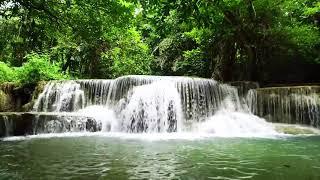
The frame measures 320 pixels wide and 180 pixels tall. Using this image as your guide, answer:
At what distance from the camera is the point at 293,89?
46.1ft

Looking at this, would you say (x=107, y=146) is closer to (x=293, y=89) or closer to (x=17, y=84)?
(x=293, y=89)

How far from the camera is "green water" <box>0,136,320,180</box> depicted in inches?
220

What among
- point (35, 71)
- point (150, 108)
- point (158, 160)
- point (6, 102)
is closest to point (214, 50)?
point (150, 108)

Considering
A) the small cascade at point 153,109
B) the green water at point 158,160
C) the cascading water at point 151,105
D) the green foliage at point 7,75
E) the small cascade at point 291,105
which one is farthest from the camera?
the green foliage at point 7,75

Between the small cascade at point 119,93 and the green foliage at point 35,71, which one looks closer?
the small cascade at point 119,93

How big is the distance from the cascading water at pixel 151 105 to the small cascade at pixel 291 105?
0.66 meters

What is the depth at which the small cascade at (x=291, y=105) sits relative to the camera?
543 inches

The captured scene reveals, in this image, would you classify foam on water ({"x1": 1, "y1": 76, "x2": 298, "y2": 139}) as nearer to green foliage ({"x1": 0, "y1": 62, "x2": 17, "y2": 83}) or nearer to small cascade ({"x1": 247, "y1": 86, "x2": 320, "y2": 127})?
small cascade ({"x1": 247, "y1": 86, "x2": 320, "y2": 127})

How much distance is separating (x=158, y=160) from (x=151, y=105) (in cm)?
741

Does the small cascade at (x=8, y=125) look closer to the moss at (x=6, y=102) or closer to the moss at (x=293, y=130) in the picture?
the moss at (x=6, y=102)

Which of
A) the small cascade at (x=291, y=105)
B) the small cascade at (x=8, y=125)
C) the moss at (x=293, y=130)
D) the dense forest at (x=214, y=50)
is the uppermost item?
the dense forest at (x=214, y=50)

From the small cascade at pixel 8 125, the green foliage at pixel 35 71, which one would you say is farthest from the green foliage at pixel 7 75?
the small cascade at pixel 8 125

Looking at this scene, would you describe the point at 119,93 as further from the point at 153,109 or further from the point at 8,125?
the point at 8,125

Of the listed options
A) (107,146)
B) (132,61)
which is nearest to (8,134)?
(107,146)
